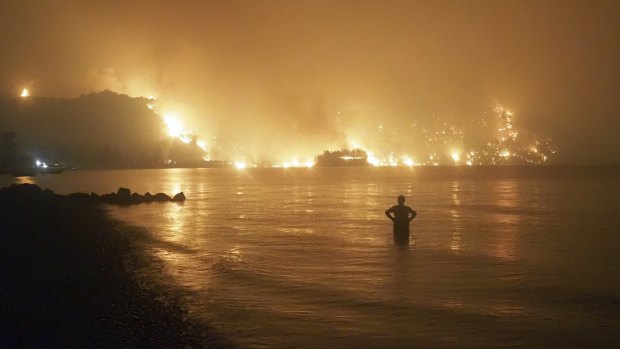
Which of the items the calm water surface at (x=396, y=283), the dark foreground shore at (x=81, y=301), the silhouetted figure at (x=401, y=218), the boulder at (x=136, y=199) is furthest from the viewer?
the boulder at (x=136, y=199)

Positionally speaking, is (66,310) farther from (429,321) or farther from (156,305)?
(429,321)

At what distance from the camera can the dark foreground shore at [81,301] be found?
1169 cm

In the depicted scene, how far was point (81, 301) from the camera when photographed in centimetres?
1483

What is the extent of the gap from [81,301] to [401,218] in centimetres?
1438

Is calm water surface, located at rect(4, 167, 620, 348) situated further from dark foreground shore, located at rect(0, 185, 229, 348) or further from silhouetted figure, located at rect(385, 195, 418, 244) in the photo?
dark foreground shore, located at rect(0, 185, 229, 348)

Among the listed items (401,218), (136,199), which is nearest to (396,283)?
(401,218)

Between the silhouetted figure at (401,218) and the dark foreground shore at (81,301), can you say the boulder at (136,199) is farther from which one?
the silhouetted figure at (401,218)

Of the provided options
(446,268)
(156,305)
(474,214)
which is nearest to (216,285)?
(156,305)

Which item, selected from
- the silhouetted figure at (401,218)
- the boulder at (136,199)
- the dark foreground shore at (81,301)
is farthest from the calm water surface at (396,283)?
the boulder at (136,199)

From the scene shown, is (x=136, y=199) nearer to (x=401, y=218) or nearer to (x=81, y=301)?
(x=401, y=218)

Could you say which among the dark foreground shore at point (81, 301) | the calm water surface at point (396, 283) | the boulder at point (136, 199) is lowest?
the calm water surface at point (396, 283)

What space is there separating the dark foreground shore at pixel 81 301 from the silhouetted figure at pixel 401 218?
36.2 ft

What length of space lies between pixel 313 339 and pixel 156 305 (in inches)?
188

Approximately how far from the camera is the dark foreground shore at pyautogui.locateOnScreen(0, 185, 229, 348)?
1169 cm
